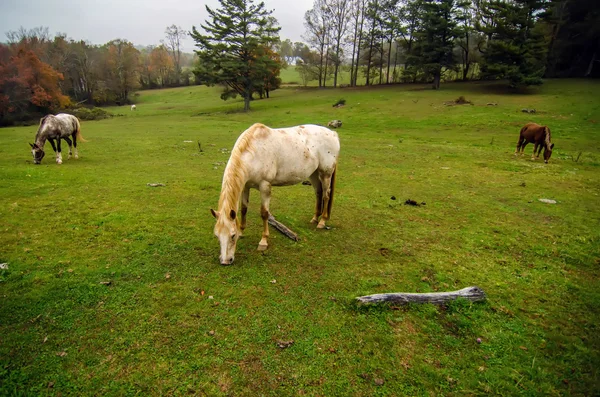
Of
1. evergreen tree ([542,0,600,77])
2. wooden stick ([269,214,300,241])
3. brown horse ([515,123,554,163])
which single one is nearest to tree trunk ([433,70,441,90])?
evergreen tree ([542,0,600,77])

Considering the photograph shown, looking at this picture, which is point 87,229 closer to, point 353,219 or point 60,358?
point 60,358

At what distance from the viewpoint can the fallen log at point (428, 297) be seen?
407 cm

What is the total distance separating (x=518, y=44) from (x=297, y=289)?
42873 millimetres

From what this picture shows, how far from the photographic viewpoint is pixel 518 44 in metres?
33.3

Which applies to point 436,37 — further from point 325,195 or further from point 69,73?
point 69,73

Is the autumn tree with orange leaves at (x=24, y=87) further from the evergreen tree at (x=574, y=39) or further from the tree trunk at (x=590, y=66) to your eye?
the tree trunk at (x=590, y=66)

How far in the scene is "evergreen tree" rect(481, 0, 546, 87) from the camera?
32031mm

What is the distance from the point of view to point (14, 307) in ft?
12.2

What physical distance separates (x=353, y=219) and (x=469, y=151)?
472 inches

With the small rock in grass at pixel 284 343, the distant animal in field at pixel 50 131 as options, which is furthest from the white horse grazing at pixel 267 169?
the distant animal in field at pixel 50 131

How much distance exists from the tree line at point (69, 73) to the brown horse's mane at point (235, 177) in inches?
1504

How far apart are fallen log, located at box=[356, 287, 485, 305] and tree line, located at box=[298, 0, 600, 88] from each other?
3795 cm

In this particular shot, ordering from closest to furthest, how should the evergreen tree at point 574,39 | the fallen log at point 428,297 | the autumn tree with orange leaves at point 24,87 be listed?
1. the fallen log at point 428,297
2. the autumn tree with orange leaves at point 24,87
3. the evergreen tree at point 574,39

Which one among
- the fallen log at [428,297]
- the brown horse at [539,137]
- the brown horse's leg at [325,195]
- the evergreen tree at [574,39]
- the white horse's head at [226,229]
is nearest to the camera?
the fallen log at [428,297]
